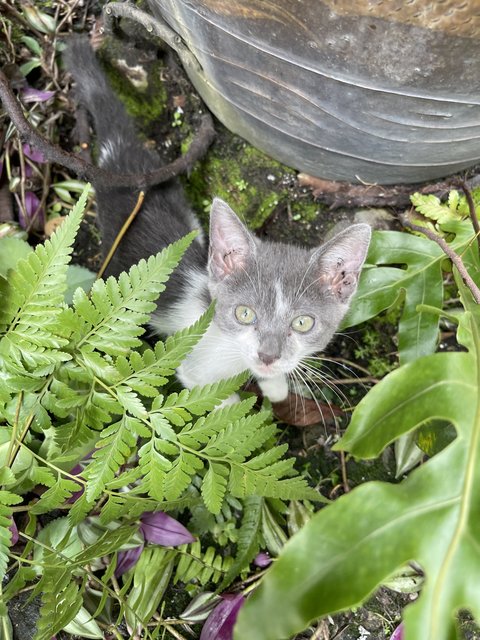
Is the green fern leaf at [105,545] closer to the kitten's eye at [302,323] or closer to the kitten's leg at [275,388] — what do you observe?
the kitten's leg at [275,388]

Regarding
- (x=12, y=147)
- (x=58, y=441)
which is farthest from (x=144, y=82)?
(x=58, y=441)

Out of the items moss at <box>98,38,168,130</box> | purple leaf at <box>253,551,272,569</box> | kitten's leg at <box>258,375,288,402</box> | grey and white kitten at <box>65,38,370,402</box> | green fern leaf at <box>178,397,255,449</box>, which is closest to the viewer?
green fern leaf at <box>178,397,255,449</box>

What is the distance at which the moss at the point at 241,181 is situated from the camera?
2078 mm

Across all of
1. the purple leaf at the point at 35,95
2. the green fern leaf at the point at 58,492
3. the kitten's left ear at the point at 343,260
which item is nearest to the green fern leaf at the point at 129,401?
the green fern leaf at the point at 58,492

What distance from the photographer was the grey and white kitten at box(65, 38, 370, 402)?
63.3 inches

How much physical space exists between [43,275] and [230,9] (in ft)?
2.43

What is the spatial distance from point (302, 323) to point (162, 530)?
0.78 meters

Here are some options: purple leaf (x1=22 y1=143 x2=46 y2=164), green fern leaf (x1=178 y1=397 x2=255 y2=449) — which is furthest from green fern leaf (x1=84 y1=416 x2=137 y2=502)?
purple leaf (x1=22 y1=143 x2=46 y2=164)

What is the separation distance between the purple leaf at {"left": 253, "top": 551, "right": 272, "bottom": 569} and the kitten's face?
1.97 ft

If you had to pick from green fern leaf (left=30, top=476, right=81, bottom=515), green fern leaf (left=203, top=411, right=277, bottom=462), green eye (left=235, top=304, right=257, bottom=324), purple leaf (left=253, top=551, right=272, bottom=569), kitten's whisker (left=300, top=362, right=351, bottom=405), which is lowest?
purple leaf (left=253, top=551, right=272, bottom=569)

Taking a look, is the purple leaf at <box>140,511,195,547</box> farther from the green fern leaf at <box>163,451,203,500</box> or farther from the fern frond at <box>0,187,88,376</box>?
the fern frond at <box>0,187,88,376</box>

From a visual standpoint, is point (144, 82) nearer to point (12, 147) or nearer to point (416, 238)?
point (12, 147)

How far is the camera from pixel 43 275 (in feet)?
3.99

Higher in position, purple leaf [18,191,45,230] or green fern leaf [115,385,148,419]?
purple leaf [18,191,45,230]
